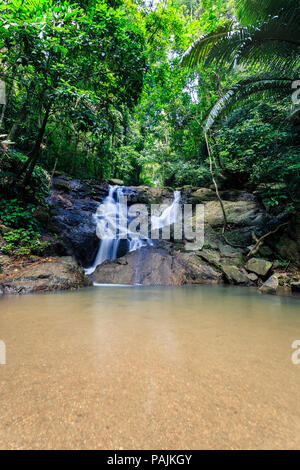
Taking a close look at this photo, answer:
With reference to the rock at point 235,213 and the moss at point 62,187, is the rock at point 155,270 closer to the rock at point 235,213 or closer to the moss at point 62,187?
the rock at point 235,213

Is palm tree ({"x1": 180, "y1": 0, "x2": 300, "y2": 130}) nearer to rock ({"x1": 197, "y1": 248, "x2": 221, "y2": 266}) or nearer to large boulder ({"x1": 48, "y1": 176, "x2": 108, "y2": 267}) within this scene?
rock ({"x1": 197, "y1": 248, "x2": 221, "y2": 266})

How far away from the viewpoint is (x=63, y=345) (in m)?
1.60

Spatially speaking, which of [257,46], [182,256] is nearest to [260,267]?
[182,256]

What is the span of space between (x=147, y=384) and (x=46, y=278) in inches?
150

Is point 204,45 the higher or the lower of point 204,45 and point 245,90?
the higher

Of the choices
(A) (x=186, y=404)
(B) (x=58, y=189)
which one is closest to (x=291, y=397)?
(A) (x=186, y=404)

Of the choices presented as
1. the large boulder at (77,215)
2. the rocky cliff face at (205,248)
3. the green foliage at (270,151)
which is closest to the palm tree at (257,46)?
the green foliage at (270,151)

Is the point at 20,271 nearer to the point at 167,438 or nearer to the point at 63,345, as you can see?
the point at 63,345

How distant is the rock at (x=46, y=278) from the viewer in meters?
3.86

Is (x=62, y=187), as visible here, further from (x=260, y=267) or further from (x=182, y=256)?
(x=260, y=267)

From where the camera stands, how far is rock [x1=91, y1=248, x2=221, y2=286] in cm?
593

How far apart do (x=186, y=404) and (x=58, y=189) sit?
978 centimetres

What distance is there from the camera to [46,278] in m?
4.24
